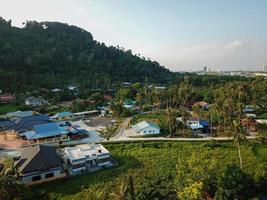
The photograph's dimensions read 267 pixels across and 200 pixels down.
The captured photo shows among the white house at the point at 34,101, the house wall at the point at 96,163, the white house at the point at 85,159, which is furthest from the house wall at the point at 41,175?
the white house at the point at 34,101

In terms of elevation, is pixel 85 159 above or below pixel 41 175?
above

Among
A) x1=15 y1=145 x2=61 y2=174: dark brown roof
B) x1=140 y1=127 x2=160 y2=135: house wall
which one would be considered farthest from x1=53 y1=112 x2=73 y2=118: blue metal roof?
x1=15 y1=145 x2=61 y2=174: dark brown roof

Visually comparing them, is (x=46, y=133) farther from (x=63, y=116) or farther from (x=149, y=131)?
(x=149, y=131)

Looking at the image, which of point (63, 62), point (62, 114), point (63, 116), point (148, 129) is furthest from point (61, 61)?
point (148, 129)

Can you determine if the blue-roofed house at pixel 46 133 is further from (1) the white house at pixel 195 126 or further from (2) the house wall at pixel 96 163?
(1) the white house at pixel 195 126

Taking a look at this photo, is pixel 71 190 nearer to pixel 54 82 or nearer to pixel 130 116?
pixel 130 116
